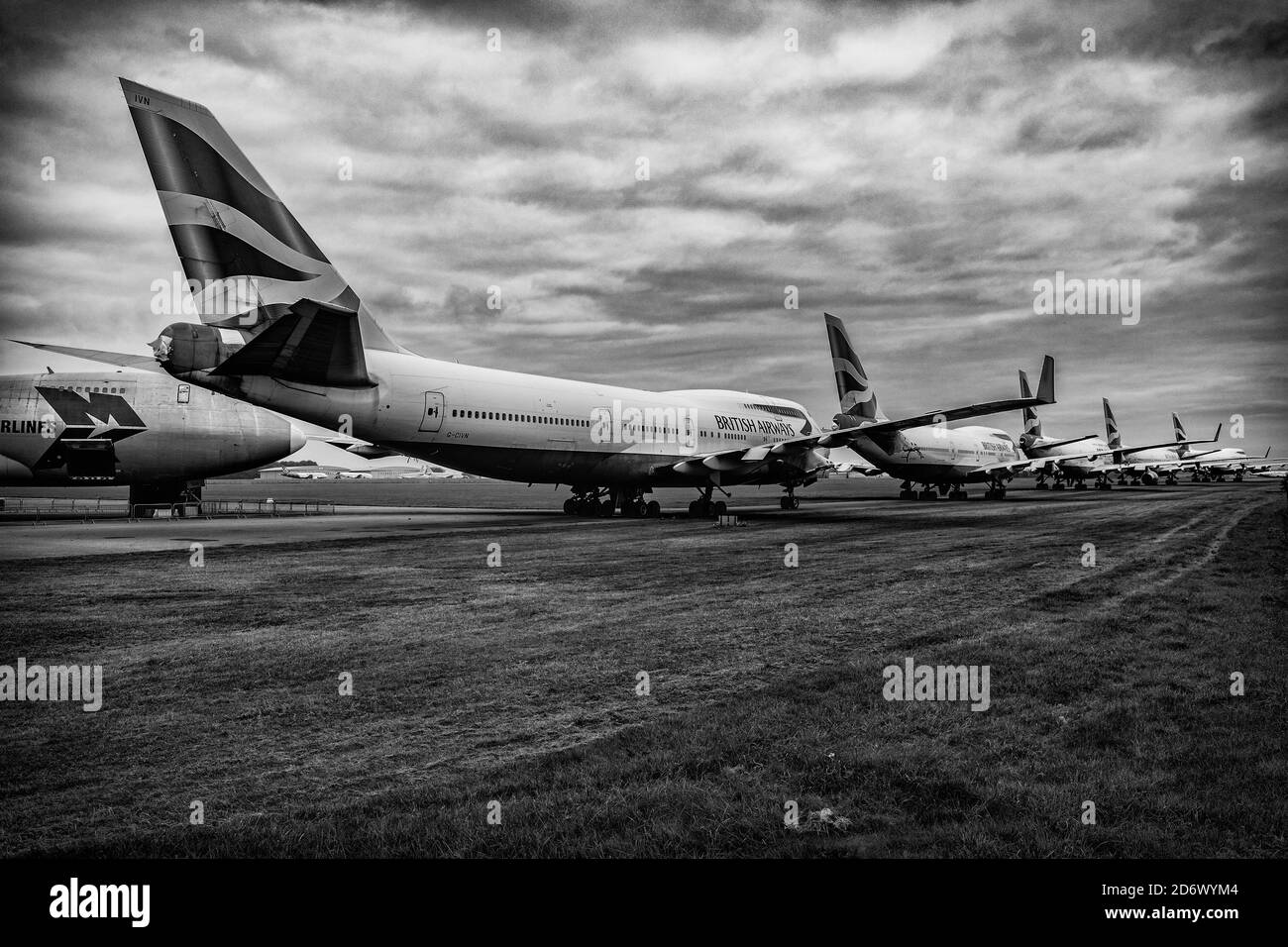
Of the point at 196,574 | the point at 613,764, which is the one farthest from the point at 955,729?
the point at 196,574

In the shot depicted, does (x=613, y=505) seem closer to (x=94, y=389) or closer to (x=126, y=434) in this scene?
(x=126, y=434)

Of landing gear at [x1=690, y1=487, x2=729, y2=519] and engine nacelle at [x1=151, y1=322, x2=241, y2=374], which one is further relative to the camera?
landing gear at [x1=690, y1=487, x2=729, y2=519]

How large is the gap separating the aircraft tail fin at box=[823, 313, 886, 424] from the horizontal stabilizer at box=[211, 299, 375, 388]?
80.0 feet

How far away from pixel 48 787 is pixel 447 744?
220 centimetres

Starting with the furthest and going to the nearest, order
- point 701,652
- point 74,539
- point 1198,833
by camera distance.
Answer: point 74,539 < point 701,652 < point 1198,833

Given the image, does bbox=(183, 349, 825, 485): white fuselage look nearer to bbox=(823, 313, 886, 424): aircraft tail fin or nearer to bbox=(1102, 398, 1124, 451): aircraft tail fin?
bbox=(823, 313, 886, 424): aircraft tail fin

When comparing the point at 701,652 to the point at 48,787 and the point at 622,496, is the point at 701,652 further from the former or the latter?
the point at 622,496

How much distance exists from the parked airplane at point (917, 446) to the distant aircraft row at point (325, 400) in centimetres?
16

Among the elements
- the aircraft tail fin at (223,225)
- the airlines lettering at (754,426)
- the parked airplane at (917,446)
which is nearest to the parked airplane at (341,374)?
the aircraft tail fin at (223,225)

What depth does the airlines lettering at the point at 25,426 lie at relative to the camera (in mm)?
28016

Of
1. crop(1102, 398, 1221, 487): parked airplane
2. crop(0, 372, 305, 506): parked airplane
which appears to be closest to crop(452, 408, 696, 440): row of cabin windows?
crop(0, 372, 305, 506): parked airplane

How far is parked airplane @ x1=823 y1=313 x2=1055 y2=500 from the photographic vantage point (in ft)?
124
